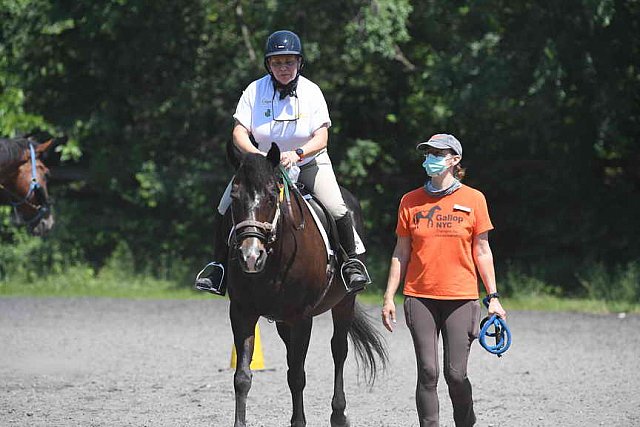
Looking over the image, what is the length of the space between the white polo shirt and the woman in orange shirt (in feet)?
4.42

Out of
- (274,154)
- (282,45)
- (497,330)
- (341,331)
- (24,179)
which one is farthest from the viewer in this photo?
(24,179)

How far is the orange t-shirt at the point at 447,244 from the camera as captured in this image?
6223mm

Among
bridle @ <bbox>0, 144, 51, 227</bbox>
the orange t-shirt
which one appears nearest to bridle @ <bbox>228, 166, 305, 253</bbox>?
the orange t-shirt

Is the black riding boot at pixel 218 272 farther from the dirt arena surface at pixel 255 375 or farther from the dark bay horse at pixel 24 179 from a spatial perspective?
the dark bay horse at pixel 24 179

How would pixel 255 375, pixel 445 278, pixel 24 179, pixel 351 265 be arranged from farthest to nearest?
pixel 24 179 → pixel 255 375 → pixel 351 265 → pixel 445 278

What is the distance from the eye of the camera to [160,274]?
21.0 meters

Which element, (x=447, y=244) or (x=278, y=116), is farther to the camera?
(x=278, y=116)

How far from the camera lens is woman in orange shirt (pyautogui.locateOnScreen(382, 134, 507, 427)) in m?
6.15

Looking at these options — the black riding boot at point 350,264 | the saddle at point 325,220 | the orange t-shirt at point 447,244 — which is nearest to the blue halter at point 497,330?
the orange t-shirt at point 447,244

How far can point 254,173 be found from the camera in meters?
6.43

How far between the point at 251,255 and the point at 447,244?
1.17 meters

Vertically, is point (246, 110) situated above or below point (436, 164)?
above

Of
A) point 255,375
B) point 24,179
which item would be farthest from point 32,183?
point 255,375

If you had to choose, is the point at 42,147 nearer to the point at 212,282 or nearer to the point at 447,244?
the point at 212,282
